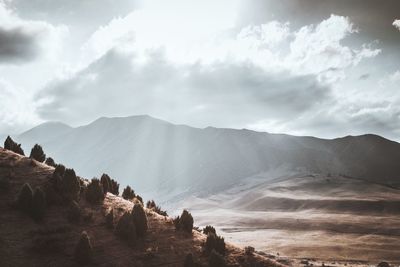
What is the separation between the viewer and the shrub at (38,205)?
86.0ft

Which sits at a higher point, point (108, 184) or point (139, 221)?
point (108, 184)

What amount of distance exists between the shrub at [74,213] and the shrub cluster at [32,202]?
1.84 meters

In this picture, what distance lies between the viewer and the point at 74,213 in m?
27.3

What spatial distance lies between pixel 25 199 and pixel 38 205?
42.1 inches

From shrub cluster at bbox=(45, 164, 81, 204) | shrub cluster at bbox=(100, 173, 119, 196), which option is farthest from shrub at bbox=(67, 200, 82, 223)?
shrub cluster at bbox=(100, 173, 119, 196)

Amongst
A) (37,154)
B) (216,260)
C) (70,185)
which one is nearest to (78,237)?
(70,185)

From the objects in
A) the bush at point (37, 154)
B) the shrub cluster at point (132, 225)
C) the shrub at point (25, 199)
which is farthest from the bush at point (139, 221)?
the bush at point (37, 154)

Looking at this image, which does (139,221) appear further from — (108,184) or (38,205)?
(108,184)

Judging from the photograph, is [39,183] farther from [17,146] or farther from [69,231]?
[17,146]

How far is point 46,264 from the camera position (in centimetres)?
2211

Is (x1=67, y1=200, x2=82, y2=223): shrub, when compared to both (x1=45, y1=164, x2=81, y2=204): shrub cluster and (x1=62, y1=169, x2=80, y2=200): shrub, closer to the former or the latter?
(x1=45, y1=164, x2=81, y2=204): shrub cluster

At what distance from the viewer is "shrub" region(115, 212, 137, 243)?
26.4 metres

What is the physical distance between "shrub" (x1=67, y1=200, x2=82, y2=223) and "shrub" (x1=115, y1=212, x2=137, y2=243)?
3067mm

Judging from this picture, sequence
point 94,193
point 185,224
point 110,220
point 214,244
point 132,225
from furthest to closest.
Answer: point 94,193 → point 185,224 → point 110,220 → point 214,244 → point 132,225
